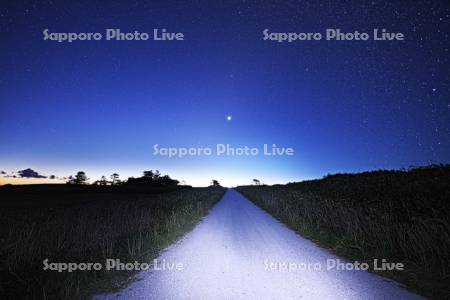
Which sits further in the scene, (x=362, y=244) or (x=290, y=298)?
(x=362, y=244)

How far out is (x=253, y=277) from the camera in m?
5.38

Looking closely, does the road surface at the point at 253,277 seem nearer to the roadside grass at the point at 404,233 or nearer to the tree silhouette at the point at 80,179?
the roadside grass at the point at 404,233

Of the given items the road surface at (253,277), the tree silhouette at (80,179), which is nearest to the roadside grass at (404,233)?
the road surface at (253,277)

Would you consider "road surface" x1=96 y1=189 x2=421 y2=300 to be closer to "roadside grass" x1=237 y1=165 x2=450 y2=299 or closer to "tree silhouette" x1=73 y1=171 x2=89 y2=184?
"roadside grass" x1=237 y1=165 x2=450 y2=299

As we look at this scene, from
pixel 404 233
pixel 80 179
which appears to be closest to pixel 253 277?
pixel 404 233

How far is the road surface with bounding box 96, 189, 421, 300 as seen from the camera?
4574 millimetres

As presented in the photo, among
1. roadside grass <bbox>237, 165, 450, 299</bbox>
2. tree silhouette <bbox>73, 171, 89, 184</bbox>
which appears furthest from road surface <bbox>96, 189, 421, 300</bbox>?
tree silhouette <bbox>73, 171, 89, 184</bbox>

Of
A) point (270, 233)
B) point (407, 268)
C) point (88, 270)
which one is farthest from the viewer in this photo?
point (270, 233)

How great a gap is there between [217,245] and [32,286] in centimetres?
510

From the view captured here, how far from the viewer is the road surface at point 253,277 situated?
4.57 meters

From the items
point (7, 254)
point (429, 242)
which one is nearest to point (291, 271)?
point (429, 242)

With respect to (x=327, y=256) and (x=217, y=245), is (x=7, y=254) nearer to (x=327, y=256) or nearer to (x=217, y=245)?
(x=217, y=245)

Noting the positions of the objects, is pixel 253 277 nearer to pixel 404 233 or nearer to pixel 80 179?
pixel 404 233

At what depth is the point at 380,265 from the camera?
630 centimetres
